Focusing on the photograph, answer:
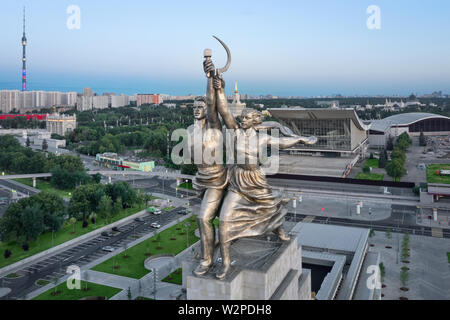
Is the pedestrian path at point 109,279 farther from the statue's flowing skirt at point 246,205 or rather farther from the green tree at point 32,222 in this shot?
the statue's flowing skirt at point 246,205

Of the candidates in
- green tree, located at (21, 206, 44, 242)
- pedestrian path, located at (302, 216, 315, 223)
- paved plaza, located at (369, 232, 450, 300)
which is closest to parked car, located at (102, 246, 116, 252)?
green tree, located at (21, 206, 44, 242)

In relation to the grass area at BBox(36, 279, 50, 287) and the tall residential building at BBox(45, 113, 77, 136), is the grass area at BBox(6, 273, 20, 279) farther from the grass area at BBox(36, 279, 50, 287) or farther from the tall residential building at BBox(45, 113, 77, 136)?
the tall residential building at BBox(45, 113, 77, 136)

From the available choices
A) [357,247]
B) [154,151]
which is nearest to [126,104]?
[154,151]

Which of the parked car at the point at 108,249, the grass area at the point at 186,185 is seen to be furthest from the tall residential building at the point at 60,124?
the parked car at the point at 108,249

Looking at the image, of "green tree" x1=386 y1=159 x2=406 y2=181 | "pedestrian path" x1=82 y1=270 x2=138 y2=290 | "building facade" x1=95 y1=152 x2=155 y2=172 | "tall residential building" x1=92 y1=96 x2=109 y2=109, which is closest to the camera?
"pedestrian path" x1=82 y1=270 x2=138 y2=290

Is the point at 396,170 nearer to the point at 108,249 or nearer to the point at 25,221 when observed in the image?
the point at 108,249

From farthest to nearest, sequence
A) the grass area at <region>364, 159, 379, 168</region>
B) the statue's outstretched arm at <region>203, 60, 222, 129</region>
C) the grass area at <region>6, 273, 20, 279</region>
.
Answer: the grass area at <region>364, 159, 379, 168</region>, the grass area at <region>6, 273, 20, 279</region>, the statue's outstretched arm at <region>203, 60, 222, 129</region>

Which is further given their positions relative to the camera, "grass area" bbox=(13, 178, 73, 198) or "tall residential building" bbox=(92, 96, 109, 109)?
"tall residential building" bbox=(92, 96, 109, 109)

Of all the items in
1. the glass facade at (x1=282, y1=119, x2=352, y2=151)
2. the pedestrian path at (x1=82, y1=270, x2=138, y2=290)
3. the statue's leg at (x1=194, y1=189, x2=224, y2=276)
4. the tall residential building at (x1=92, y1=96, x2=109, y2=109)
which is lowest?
the pedestrian path at (x1=82, y1=270, x2=138, y2=290)
